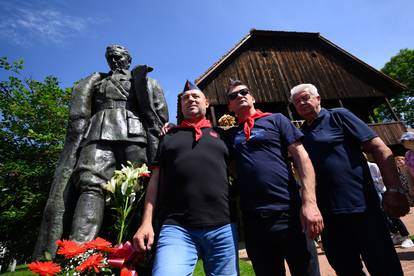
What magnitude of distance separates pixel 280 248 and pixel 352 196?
70 cm

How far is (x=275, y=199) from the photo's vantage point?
1817mm

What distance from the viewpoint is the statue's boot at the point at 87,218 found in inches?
101

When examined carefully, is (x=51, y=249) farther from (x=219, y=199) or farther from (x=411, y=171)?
(x=411, y=171)

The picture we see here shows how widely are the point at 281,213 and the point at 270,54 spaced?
16.3m

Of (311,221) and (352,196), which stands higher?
(352,196)

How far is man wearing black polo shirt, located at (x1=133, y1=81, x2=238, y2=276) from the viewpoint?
1.68 m

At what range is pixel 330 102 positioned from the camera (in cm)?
1677

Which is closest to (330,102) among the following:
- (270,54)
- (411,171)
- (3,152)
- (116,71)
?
(270,54)

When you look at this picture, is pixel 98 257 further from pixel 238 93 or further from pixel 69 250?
pixel 238 93

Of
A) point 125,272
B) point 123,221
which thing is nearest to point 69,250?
point 125,272

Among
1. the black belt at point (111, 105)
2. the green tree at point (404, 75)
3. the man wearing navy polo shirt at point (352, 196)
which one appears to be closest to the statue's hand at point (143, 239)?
the man wearing navy polo shirt at point (352, 196)

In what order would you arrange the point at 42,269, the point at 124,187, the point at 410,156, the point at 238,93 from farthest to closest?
1. the point at 410,156
2. the point at 124,187
3. the point at 238,93
4. the point at 42,269

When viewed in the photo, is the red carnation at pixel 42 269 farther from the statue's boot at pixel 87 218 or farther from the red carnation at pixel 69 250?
the statue's boot at pixel 87 218

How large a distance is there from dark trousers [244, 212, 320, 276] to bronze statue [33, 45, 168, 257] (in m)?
1.65
